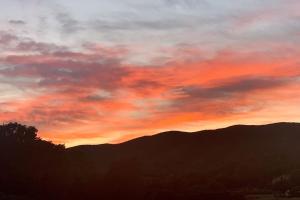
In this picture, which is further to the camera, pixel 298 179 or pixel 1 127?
pixel 1 127

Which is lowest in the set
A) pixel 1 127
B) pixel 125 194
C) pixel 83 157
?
pixel 125 194

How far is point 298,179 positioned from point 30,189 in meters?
53.3

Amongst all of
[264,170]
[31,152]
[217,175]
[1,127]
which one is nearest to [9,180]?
[31,152]

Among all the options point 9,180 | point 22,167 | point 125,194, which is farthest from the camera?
point 22,167

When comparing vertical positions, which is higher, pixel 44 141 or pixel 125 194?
pixel 44 141

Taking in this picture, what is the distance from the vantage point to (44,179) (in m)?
88.5

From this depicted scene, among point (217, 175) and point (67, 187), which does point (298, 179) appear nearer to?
point (217, 175)

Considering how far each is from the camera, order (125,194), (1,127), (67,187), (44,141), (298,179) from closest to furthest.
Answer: (125,194)
(67,187)
(298,179)
(44,141)
(1,127)

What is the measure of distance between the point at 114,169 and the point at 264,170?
57.6 meters

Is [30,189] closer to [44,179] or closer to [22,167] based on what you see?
[44,179]

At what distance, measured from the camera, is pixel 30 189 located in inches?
3472

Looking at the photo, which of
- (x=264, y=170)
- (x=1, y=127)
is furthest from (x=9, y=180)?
(x=264, y=170)

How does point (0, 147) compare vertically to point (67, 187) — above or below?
above

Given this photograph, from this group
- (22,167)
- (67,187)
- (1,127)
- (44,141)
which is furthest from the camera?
(1,127)
